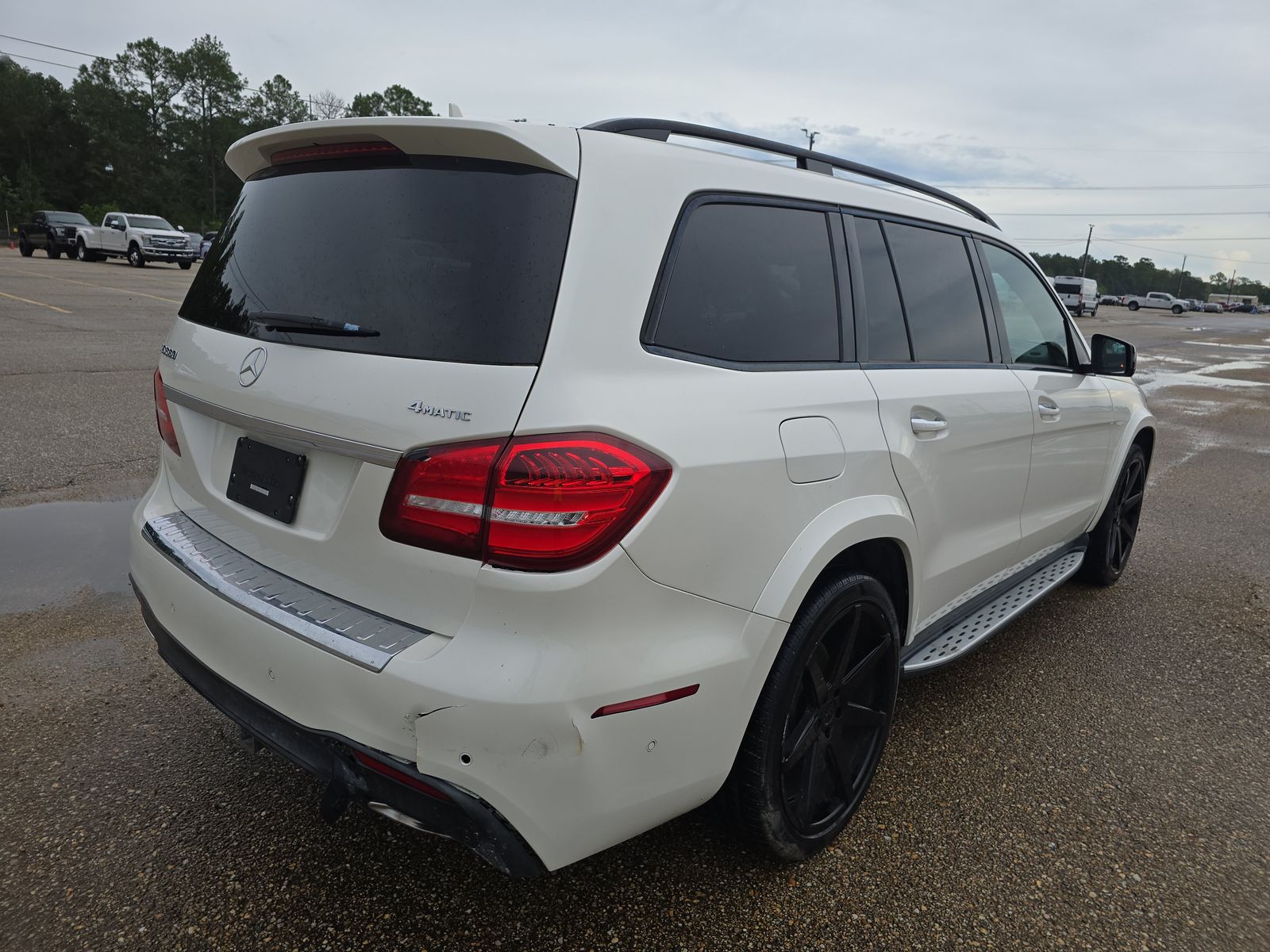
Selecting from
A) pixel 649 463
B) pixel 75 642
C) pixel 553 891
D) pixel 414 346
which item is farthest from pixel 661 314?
pixel 75 642

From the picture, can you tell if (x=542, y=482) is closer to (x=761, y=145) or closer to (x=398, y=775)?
(x=398, y=775)

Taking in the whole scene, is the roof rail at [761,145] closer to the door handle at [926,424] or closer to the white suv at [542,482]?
the white suv at [542,482]

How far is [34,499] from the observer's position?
5.09 meters

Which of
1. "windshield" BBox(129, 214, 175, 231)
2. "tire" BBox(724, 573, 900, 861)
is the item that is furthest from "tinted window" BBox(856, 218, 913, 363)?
"windshield" BBox(129, 214, 175, 231)

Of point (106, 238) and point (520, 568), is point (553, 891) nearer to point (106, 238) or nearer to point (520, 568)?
point (520, 568)

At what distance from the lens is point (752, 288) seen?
2240 mm

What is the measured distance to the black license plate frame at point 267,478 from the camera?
1991 millimetres

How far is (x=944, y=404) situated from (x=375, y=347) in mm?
1751

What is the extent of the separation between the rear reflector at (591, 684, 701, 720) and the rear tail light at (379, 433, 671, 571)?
289 mm

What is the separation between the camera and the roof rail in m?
2.15

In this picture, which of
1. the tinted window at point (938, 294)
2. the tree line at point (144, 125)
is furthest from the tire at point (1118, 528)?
the tree line at point (144, 125)

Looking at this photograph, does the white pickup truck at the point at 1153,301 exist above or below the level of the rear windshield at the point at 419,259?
below

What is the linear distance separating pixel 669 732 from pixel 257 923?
1.13 meters

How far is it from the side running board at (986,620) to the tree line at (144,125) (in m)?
77.5
